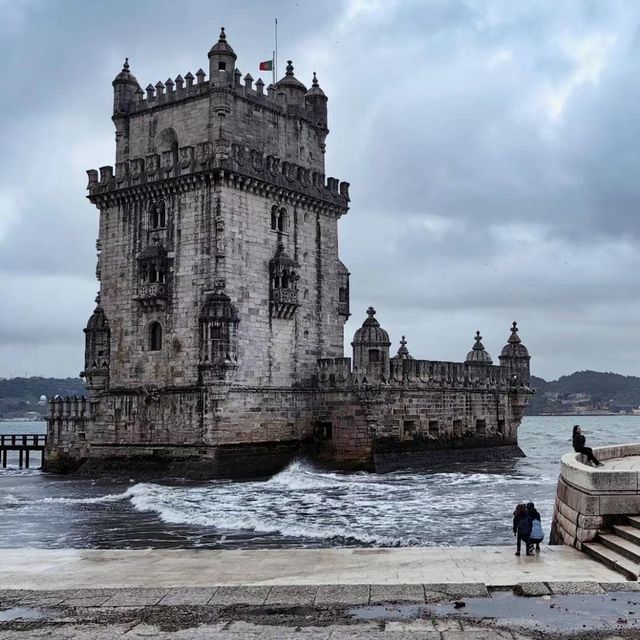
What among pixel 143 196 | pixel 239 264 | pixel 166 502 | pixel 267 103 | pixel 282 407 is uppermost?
pixel 267 103

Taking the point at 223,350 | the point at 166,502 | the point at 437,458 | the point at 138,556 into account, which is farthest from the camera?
the point at 437,458

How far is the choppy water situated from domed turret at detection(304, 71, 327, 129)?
18.0m

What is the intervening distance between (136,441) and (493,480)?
1648cm

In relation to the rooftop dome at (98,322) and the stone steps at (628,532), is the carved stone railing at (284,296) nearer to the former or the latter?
the rooftop dome at (98,322)

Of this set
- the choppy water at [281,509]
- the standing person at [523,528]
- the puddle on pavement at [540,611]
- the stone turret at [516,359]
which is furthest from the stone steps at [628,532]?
the stone turret at [516,359]

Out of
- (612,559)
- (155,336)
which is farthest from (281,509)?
(612,559)

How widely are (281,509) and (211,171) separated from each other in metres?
16.9

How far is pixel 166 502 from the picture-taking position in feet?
102

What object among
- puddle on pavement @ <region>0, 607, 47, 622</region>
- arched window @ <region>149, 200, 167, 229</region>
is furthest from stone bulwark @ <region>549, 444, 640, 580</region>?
arched window @ <region>149, 200, 167, 229</region>

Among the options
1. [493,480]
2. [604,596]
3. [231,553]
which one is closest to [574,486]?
[604,596]

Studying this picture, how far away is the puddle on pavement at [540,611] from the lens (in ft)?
38.5

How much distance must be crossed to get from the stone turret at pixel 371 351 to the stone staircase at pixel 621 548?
26233 millimetres

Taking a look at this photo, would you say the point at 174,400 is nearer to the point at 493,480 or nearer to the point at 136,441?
the point at 136,441

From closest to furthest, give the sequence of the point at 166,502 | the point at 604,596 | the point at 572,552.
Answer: the point at 604,596 → the point at 572,552 → the point at 166,502
